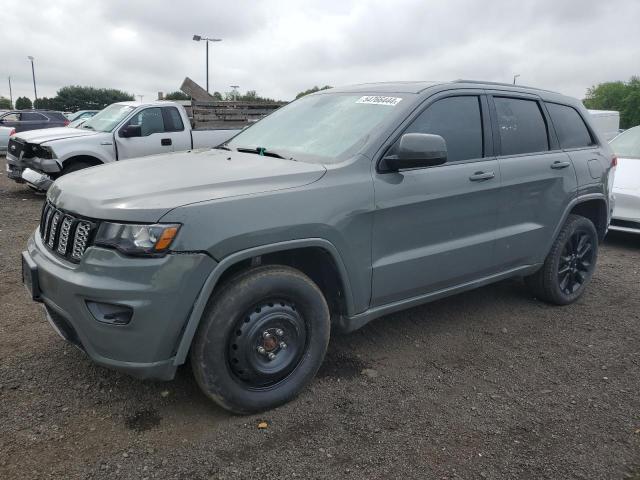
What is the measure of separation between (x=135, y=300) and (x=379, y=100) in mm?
2050

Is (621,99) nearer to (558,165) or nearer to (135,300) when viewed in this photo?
(558,165)

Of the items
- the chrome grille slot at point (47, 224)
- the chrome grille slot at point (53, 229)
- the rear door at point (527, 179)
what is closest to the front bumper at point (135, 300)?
the chrome grille slot at point (53, 229)

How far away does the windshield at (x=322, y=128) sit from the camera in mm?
3273

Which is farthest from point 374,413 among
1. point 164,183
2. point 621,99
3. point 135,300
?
point 621,99

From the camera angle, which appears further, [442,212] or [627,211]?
[627,211]

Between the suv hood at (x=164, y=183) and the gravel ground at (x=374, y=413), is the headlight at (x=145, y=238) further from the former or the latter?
the gravel ground at (x=374, y=413)

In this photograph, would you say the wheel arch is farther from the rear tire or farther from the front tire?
the front tire

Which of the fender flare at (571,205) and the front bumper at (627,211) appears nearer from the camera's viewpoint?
the fender flare at (571,205)

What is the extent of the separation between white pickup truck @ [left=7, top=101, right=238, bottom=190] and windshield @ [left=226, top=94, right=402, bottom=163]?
4632 mm

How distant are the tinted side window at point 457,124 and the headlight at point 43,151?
6.91 meters

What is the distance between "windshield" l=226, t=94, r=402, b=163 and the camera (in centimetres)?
327

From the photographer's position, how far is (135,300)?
2404 millimetres

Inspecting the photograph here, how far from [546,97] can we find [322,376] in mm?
2943

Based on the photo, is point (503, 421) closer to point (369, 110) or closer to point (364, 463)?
point (364, 463)
